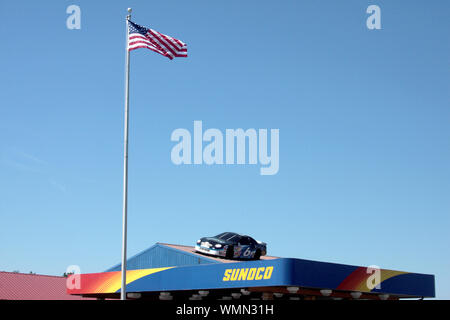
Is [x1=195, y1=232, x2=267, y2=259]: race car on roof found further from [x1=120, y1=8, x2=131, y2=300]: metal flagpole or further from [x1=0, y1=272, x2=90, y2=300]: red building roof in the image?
[x1=0, y1=272, x2=90, y2=300]: red building roof

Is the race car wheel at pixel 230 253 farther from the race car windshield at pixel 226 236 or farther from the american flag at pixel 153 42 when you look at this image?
the american flag at pixel 153 42

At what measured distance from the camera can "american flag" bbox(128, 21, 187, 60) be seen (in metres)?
27.0

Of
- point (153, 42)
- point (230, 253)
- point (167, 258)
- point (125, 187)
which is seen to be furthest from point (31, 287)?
point (153, 42)

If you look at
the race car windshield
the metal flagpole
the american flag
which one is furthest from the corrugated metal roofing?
the american flag

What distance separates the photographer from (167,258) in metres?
37.8

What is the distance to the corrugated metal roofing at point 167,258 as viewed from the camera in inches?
1390

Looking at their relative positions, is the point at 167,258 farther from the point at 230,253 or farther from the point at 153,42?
the point at 153,42

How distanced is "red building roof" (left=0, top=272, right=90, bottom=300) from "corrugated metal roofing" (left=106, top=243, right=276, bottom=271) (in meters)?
12.7

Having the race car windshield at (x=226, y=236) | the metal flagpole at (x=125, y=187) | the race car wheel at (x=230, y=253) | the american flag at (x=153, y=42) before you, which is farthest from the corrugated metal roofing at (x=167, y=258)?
the american flag at (x=153, y=42)

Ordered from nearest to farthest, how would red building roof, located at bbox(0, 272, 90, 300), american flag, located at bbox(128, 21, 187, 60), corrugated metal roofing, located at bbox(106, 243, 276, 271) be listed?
american flag, located at bbox(128, 21, 187, 60), corrugated metal roofing, located at bbox(106, 243, 276, 271), red building roof, located at bbox(0, 272, 90, 300)

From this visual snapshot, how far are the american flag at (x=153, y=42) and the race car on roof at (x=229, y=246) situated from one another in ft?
41.7
